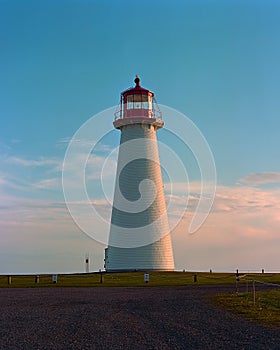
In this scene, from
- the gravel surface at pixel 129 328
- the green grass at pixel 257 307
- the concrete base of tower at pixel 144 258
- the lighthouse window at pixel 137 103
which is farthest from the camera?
the lighthouse window at pixel 137 103

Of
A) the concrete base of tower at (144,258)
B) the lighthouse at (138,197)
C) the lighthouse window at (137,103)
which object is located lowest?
the concrete base of tower at (144,258)

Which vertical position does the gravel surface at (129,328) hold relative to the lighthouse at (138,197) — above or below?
below

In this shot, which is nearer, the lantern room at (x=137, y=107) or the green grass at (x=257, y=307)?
the green grass at (x=257, y=307)

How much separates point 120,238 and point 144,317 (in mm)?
29470

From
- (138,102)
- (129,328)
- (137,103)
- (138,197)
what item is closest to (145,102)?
(138,102)

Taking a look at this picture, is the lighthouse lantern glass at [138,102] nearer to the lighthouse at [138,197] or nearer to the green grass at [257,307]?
the lighthouse at [138,197]

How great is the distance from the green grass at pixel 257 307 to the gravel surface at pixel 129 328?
60 centimetres

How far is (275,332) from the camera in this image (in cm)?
1305

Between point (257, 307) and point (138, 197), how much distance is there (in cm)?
2695

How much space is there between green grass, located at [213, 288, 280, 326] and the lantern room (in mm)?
25446

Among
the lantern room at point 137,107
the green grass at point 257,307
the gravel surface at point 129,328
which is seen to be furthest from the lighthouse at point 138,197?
the gravel surface at point 129,328

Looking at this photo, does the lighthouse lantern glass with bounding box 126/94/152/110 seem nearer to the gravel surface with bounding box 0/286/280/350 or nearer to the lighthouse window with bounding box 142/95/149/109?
the lighthouse window with bounding box 142/95/149/109

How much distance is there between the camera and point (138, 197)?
45.5 m

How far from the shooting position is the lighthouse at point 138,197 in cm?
4497
